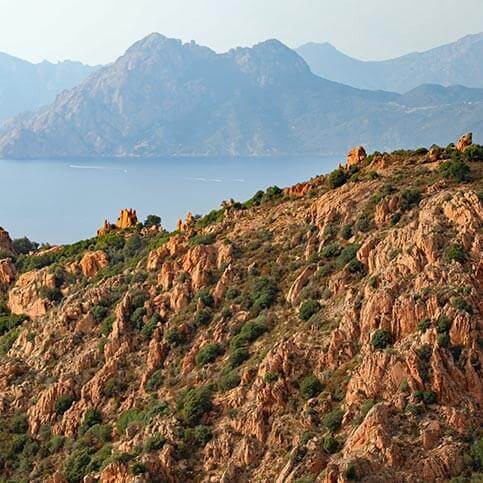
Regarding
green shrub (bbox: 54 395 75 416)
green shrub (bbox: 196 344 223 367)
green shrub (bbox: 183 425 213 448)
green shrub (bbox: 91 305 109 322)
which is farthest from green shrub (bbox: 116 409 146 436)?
green shrub (bbox: 91 305 109 322)

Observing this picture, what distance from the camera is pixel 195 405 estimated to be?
117ft

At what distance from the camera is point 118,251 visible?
5634 centimetres

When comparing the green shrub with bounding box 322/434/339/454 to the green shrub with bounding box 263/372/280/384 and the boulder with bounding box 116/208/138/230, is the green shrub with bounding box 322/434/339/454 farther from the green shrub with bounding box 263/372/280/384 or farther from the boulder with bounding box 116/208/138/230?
the boulder with bounding box 116/208/138/230

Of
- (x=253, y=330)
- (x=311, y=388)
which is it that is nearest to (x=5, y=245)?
(x=253, y=330)

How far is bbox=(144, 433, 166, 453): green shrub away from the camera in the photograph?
3431 centimetres

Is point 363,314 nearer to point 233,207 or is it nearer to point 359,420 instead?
point 359,420

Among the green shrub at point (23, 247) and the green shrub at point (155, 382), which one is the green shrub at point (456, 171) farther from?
the green shrub at point (23, 247)

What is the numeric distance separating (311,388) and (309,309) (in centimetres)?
520

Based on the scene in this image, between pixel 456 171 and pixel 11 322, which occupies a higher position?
pixel 456 171

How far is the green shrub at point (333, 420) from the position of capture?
31.5 meters

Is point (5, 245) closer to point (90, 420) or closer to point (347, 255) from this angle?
point (90, 420)

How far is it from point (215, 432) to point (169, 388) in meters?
5.21

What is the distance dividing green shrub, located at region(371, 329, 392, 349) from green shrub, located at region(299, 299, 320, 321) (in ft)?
15.6

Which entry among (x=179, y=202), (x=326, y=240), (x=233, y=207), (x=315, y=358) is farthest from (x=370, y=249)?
(x=179, y=202)
